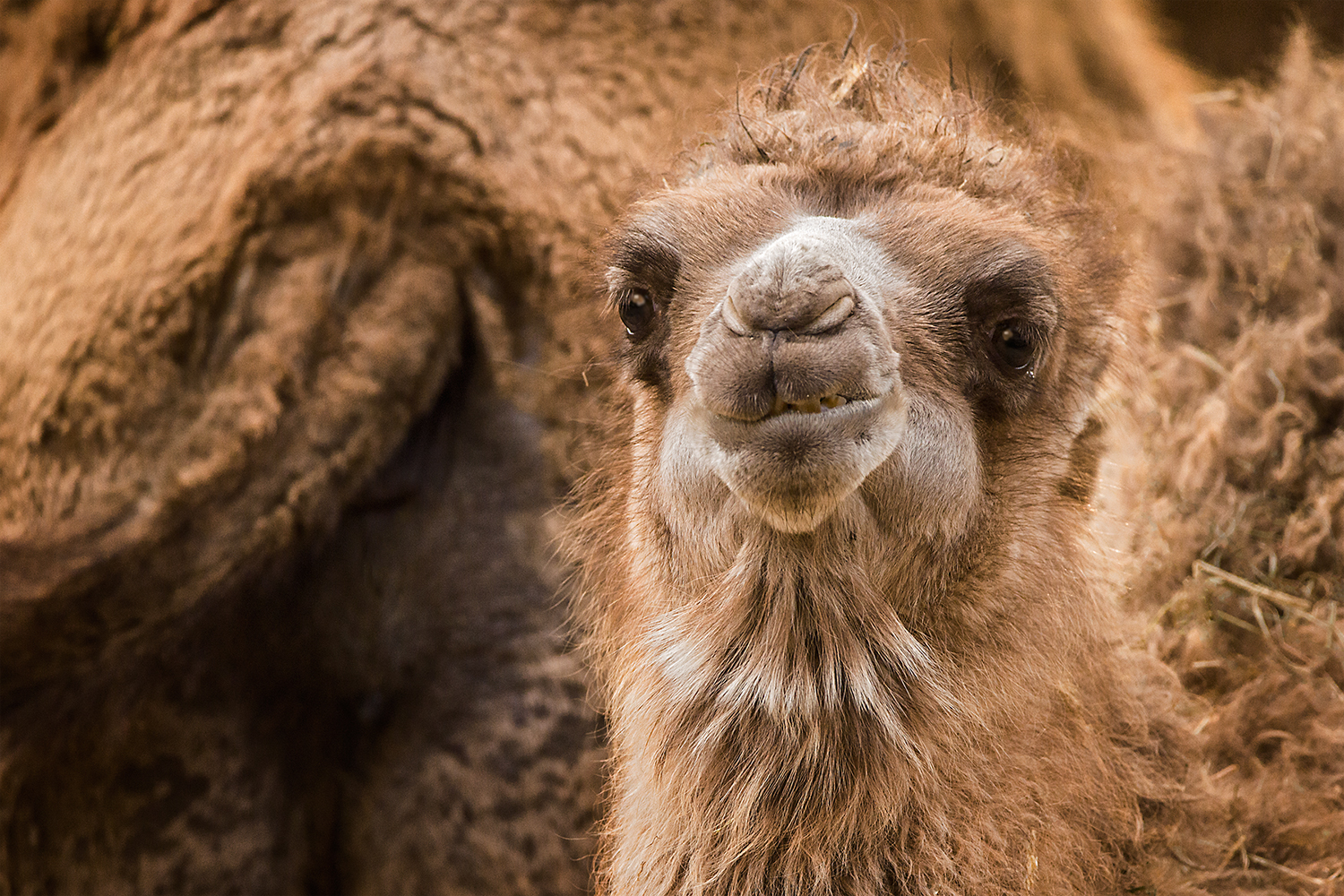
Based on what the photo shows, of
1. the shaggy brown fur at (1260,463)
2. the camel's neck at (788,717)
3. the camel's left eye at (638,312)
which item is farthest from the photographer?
the shaggy brown fur at (1260,463)

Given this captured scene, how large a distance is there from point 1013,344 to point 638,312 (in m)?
0.52

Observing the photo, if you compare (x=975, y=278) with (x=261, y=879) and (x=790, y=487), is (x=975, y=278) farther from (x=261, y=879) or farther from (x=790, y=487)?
(x=261, y=879)

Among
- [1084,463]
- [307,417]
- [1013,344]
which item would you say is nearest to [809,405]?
[1013,344]

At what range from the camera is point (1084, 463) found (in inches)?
73.6

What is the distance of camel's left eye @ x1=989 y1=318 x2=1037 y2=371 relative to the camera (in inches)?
65.6

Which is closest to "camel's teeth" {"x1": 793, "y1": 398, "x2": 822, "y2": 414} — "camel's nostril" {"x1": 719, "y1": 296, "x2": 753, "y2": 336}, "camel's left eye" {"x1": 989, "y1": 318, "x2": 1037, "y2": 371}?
"camel's nostril" {"x1": 719, "y1": 296, "x2": 753, "y2": 336}

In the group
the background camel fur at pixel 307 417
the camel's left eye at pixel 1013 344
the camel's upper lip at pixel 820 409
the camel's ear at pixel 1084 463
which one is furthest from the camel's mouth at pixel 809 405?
the background camel fur at pixel 307 417

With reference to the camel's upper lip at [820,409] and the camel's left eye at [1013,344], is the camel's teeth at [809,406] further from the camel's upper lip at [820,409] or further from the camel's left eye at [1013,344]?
the camel's left eye at [1013,344]

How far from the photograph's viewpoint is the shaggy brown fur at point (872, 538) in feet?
4.85

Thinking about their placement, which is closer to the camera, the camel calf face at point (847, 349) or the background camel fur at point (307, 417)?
the camel calf face at point (847, 349)

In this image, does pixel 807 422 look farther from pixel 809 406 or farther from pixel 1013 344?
pixel 1013 344

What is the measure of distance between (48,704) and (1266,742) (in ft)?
7.43

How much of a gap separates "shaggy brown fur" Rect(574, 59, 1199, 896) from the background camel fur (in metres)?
0.61

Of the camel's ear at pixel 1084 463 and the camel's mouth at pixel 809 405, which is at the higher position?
the camel's mouth at pixel 809 405
